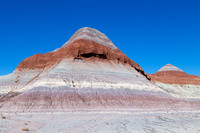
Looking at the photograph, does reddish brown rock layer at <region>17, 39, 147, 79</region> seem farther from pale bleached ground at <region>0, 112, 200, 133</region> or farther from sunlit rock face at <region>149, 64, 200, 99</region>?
pale bleached ground at <region>0, 112, 200, 133</region>

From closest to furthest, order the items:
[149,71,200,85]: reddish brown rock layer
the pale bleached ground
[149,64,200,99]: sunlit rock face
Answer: the pale bleached ground, [149,64,200,99]: sunlit rock face, [149,71,200,85]: reddish brown rock layer

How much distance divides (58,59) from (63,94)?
16.8m

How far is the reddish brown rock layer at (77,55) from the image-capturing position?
1855 inches

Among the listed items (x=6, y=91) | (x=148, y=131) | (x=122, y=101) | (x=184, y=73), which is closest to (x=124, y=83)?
(x=122, y=101)

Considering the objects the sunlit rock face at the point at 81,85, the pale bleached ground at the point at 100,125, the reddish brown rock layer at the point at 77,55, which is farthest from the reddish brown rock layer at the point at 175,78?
the pale bleached ground at the point at 100,125

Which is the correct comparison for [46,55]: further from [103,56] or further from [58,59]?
[103,56]

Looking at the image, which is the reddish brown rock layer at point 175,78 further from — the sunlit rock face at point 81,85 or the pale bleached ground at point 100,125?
the pale bleached ground at point 100,125

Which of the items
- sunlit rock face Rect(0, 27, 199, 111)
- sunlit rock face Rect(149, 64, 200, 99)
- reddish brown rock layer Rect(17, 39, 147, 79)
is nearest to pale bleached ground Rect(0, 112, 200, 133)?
sunlit rock face Rect(0, 27, 199, 111)

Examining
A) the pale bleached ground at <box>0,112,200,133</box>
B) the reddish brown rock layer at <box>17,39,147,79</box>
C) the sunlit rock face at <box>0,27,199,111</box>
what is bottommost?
the pale bleached ground at <box>0,112,200,133</box>

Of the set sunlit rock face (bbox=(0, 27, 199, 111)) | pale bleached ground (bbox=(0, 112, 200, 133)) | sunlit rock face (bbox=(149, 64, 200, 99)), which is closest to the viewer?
pale bleached ground (bbox=(0, 112, 200, 133))

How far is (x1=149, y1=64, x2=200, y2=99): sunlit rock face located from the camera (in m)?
69.8

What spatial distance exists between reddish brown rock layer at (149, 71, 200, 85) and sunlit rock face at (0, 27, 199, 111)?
2768 centimetres

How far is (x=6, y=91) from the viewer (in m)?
43.2

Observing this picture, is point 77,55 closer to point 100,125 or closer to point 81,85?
point 81,85
